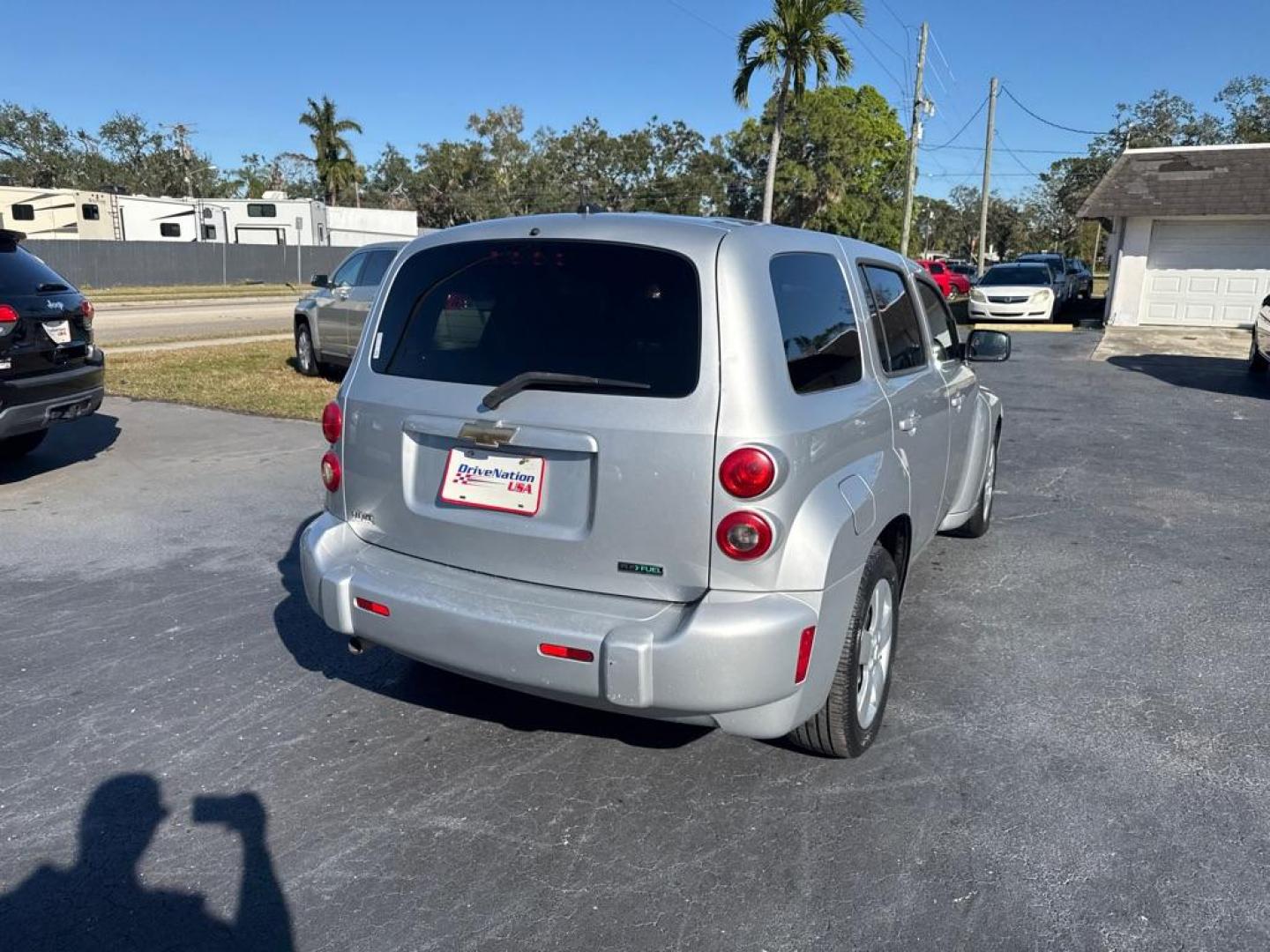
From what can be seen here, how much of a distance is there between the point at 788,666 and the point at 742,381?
0.84 m

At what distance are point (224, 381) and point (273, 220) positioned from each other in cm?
3257

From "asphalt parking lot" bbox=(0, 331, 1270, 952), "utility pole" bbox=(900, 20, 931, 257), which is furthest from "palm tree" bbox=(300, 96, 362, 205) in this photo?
"asphalt parking lot" bbox=(0, 331, 1270, 952)

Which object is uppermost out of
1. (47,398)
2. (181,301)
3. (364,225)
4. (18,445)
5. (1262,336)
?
(364,225)

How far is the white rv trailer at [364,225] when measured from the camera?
43.1 m

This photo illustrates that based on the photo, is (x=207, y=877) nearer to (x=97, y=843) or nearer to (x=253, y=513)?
(x=97, y=843)

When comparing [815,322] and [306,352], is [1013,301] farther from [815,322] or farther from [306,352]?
[815,322]

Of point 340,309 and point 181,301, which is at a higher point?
point 340,309

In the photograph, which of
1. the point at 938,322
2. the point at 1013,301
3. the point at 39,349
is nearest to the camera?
the point at 938,322

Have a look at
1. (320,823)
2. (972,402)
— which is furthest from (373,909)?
(972,402)

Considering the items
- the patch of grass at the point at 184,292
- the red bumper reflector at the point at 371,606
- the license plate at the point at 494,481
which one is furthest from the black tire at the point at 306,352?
the patch of grass at the point at 184,292

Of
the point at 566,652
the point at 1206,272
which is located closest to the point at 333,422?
the point at 566,652

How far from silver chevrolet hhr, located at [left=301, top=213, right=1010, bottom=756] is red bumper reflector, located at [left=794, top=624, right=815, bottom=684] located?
0.04 feet

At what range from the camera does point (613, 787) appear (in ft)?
10.5

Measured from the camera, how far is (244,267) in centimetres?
3978
